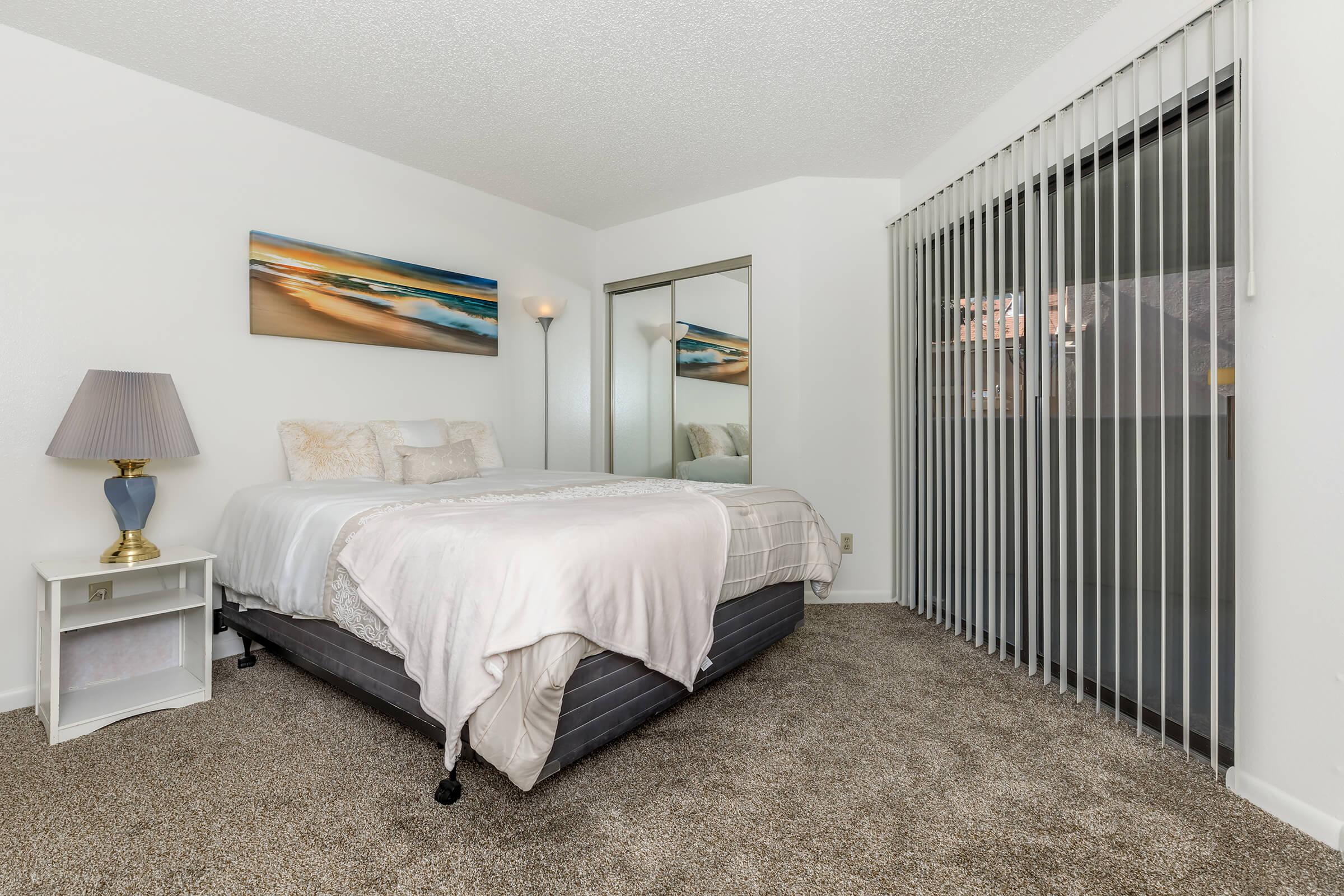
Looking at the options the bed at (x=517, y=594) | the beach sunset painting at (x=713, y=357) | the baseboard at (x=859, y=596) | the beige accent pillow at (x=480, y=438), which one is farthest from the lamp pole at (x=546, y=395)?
the baseboard at (x=859, y=596)

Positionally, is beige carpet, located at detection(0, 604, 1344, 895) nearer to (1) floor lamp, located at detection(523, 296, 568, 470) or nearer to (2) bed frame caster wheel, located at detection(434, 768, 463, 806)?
(2) bed frame caster wheel, located at detection(434, 768, 463, 806)

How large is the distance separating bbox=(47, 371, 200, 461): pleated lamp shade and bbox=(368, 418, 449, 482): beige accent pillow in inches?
33.1

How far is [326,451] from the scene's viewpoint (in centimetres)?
299

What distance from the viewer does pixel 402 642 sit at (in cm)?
175

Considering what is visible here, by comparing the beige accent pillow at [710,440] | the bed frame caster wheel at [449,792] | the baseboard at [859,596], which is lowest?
the bed frame caster wheel at [449,792]

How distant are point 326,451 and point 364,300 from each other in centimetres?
88

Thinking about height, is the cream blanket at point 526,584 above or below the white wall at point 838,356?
below

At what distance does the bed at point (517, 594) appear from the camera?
5.03 feet

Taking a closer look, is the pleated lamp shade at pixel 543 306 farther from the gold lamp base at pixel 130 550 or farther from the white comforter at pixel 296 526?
the gold lamp base at pixel 130 550

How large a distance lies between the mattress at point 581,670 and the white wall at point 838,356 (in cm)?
120

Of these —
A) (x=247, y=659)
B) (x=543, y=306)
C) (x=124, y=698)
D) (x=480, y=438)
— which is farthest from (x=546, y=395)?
(x=124, y=698)

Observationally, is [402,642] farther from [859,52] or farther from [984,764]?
[859,52]

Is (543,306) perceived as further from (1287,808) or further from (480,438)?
(1287,808)

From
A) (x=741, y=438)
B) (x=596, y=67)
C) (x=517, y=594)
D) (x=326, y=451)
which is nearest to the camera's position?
(x=517, y=594)
